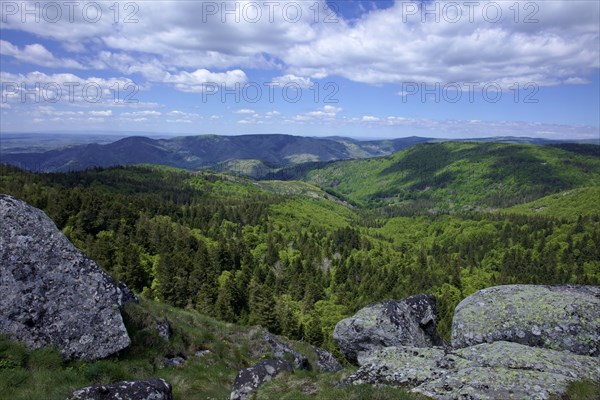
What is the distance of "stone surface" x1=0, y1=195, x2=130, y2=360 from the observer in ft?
60.8

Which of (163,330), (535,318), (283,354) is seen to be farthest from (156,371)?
(535,318)

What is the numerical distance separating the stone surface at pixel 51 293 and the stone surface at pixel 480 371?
14.7 m

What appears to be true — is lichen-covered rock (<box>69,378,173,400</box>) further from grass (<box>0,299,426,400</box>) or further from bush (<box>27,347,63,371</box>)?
bush (<box>27,347,63,371</box>)

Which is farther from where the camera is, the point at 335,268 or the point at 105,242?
the point at 335,268

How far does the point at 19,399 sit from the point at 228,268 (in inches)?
4176

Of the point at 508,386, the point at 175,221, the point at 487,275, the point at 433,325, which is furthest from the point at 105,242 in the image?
the point at 487,275

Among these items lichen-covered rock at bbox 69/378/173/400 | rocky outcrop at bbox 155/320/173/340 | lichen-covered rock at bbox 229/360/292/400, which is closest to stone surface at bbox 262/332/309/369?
lichen-covered rock at bbox 229/360/292/400

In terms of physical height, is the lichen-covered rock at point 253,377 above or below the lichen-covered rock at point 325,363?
above

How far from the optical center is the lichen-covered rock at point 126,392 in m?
13.9

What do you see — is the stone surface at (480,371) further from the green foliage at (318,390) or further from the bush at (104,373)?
the bush at (104,373)

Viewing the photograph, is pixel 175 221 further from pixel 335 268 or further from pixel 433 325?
pixel 433 325

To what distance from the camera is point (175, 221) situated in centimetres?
15600

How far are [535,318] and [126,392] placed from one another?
23.0 meters

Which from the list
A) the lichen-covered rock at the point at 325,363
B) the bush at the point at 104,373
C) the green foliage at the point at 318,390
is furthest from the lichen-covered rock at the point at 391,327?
the bush at the point at 104,373
